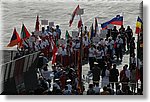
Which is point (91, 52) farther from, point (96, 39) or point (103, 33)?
point (103, 33)

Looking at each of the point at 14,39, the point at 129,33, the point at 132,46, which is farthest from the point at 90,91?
the point at 14,39

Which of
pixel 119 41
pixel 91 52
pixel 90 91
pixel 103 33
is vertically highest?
pixel 103 33

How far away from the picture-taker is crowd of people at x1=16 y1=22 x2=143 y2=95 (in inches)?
473

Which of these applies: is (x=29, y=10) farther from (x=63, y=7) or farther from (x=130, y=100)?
(x=130, y=100)

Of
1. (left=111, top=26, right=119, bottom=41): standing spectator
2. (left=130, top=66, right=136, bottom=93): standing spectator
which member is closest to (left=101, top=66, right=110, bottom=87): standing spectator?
(left=130, top=66, right=136, bottom=93): standing spectator

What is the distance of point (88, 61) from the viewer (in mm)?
12039

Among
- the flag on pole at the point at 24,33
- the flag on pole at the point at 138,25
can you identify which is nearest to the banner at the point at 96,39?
the flag on pole at the point at 138,25

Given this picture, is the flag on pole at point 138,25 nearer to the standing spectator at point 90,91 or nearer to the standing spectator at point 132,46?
the standing spectator at point 132,46

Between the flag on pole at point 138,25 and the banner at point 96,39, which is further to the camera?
the banner at point 96,39

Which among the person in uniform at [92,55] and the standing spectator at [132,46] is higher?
the standing spectator at [132,46]

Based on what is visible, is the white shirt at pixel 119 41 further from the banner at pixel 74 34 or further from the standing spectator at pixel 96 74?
the banner at pixel 74 34

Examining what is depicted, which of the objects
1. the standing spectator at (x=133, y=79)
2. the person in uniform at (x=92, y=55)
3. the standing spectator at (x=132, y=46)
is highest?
the standing spectator at (x=132, y=46)

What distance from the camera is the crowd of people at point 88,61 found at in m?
12.0

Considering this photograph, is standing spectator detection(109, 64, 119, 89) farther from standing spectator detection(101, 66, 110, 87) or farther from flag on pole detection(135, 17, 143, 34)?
flag on pole detection(135, 17, 143, 34)
